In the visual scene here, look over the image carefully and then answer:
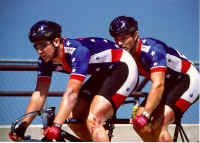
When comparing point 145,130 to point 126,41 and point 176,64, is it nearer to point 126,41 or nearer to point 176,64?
point 176,64

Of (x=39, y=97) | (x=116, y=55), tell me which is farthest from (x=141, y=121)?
(x=39, y=97)

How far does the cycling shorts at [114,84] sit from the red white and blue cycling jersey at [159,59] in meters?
0.24

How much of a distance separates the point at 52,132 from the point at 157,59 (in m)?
1.42

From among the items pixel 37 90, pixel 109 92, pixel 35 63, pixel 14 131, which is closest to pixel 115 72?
pixel 109 92

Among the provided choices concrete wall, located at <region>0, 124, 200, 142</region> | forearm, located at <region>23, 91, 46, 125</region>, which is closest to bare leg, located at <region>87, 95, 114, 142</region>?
forearm, located at <region>23, 91, 46, 125</region>

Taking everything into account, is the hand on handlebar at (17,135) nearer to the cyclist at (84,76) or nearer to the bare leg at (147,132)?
the cyclist at (84,76)

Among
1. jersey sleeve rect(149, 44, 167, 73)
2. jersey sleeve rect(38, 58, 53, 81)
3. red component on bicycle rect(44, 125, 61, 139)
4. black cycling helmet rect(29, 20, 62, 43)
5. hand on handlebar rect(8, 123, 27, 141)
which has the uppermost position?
black cycling helmet rect(29, 20, 62, 43)

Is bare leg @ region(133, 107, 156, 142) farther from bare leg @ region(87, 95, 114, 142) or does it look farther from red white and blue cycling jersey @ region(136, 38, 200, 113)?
bare leg @ region(87, 95, 114, 142)

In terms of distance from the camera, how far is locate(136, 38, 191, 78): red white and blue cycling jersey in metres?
3.78

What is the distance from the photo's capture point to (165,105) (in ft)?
12.5

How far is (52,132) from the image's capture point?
3025 millimetres

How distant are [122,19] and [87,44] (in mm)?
599

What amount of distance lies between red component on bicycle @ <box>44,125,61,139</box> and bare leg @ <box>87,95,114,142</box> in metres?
0.42

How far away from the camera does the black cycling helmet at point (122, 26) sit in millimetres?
3859
